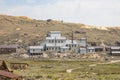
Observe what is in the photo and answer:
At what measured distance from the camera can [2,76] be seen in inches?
2233

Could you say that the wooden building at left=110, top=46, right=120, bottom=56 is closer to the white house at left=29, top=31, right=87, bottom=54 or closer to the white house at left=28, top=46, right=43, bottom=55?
the white house at left=29, top=31, right=87, bottom=54

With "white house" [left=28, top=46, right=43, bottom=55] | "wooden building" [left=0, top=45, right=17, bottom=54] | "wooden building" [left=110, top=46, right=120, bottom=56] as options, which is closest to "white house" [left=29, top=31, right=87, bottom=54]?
"white house" [left=28, top=46, right=43, bottom=55]

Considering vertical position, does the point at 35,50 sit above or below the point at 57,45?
below

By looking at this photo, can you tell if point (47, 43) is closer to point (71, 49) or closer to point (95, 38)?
point (71, 49)

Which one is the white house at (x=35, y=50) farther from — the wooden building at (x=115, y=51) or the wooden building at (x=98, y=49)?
the wooden building at (x=115, y=51)

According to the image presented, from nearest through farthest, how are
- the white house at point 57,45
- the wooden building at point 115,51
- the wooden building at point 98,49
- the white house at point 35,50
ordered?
1. the white house at point 35,50
2. the wooden building at point 115,51
3. the white house at point 57,45
4. the wooden building at point 98,49

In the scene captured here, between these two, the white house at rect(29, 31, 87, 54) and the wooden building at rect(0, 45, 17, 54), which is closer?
the white house at rect(29, 31, 87, 54)

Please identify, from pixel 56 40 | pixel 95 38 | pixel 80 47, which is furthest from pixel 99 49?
Answer: pixel 95 38

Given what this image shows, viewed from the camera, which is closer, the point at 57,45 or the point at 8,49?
the point at 8,49

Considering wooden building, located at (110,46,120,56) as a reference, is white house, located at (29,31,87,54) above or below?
above

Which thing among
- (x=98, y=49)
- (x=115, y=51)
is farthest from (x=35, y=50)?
(x=115, y=51)

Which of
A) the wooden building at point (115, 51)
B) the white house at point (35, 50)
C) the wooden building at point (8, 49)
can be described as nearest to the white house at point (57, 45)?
the white house at point (35, 50)

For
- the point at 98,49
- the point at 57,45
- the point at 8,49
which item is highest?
the point at 57,45

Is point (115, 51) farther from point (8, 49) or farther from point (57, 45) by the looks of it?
point (8, 49)
